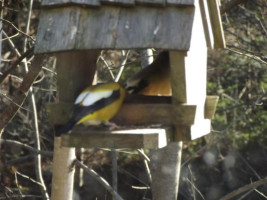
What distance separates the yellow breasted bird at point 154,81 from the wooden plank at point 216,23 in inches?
23.7

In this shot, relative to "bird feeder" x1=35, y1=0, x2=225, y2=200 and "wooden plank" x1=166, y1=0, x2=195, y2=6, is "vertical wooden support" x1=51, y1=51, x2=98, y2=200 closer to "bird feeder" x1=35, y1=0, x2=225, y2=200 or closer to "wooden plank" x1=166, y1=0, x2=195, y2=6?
"bird feeder" x1=35, y1=0, x2=225, y2=200

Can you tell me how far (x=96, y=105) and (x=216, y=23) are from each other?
61.0 inches

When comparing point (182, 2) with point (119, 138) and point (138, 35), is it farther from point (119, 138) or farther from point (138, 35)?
point (119, 138)

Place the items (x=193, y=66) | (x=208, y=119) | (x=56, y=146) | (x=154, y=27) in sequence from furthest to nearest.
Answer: (x=56, y=146)
(x=208, y=119)
(x=193, y=66)
(x=154, y=27)

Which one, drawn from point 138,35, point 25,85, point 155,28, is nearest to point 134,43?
point 138,35

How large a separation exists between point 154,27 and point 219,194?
6.18 metres

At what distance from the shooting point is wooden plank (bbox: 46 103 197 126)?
11.7 feet

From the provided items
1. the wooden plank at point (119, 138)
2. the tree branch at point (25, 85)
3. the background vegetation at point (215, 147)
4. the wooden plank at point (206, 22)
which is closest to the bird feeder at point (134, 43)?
the wooden plank at point (119, 138)

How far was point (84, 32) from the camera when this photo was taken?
137 inches

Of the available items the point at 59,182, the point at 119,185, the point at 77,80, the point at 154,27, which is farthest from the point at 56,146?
the point at 119,185

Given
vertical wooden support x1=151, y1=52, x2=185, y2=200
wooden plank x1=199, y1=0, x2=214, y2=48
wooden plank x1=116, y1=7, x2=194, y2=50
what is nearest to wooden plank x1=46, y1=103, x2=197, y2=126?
wooden plank x1=116, y1=7, x2=194, y2=50

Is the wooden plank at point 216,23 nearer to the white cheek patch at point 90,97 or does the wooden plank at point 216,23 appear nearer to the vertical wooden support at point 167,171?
the vertical wooden support at point 167,171

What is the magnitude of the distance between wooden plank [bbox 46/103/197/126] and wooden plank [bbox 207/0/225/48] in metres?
1.24

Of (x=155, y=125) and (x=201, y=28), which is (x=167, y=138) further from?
(x=201, y=28)
